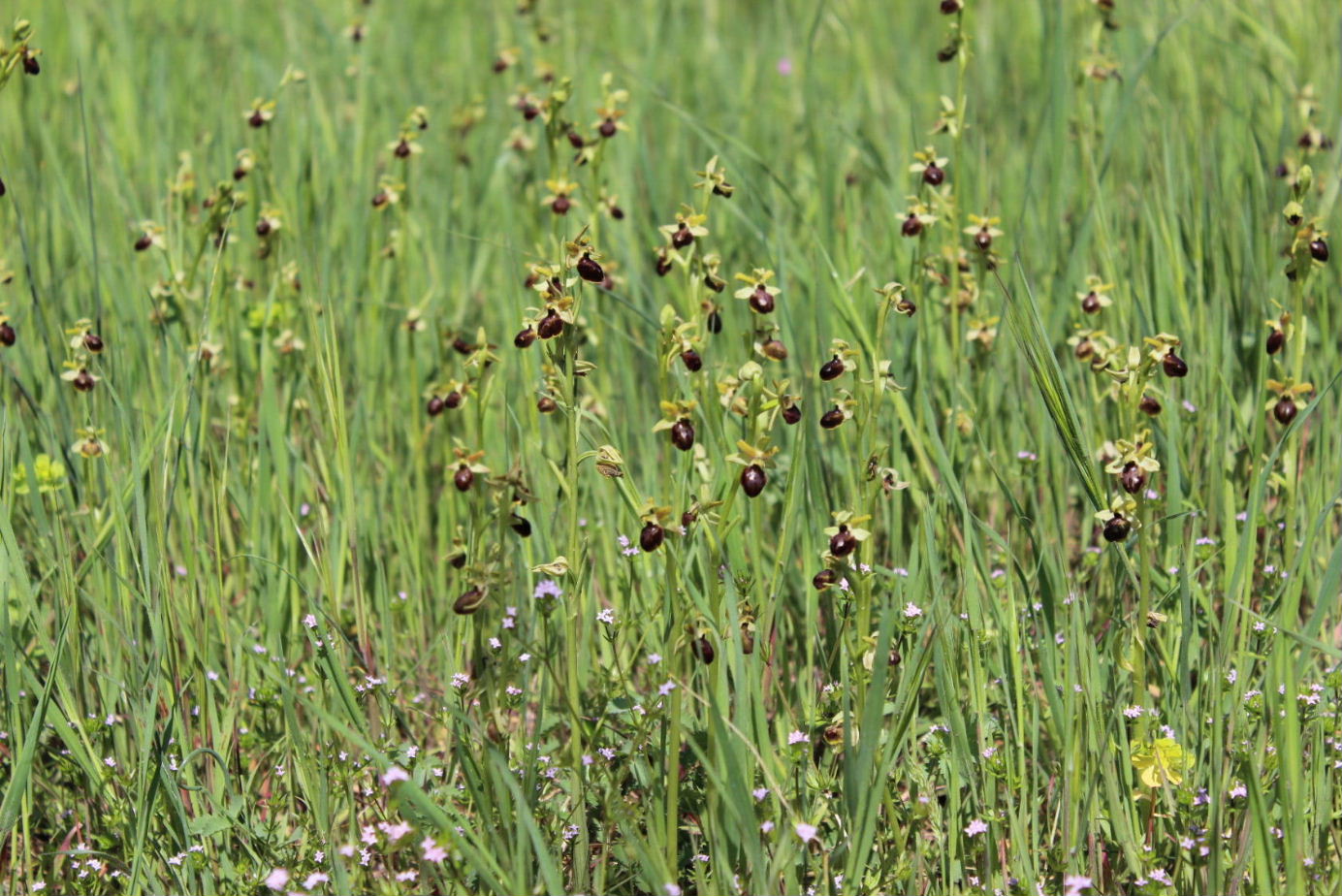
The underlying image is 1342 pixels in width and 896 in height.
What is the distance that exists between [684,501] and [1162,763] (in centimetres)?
138

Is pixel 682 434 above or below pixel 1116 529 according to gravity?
above

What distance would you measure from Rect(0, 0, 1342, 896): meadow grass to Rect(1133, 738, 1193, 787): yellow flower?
32 millimetres

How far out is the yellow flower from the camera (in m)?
3.01

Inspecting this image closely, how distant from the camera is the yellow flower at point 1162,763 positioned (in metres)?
3.01

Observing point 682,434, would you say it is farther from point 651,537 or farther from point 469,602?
point 469,602

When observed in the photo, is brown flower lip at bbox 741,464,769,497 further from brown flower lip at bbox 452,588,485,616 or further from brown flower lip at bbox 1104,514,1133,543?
brown flower lip at bbox 1104,514,1133,543

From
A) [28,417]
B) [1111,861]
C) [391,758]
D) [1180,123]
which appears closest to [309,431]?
[28,417]

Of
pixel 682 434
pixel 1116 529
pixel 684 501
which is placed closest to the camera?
pixel 682 434

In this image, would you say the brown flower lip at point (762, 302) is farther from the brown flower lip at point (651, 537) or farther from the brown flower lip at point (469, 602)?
the brown flower lip at point (469, 602)

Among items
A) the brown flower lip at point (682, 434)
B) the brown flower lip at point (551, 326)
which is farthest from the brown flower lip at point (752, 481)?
the brown flower lip at point (551, 326)

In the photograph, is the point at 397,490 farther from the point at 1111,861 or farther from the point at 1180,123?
the point at 1180,123

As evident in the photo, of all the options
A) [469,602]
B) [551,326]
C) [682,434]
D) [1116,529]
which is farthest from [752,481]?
[1116,529]

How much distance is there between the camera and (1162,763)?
3025 mm

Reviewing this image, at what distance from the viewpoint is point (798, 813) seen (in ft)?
10.2
